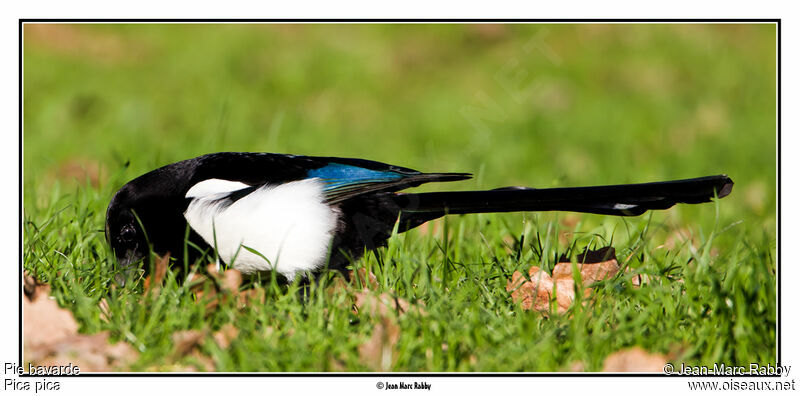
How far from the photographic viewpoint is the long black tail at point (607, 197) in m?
2.29

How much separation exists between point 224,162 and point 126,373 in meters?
0.83

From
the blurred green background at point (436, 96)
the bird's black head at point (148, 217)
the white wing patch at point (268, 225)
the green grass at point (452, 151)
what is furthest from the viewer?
the blurred green background at point (436, 96)

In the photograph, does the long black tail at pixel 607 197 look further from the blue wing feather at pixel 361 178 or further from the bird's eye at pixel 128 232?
the bird's eye at pixel 128 232

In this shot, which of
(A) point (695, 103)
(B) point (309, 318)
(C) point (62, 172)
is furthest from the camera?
(A) point (695, 103)

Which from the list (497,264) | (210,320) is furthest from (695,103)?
(210,320)

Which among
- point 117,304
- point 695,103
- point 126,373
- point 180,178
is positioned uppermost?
point 695,103

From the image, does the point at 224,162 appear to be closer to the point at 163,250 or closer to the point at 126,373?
the point at 163,250

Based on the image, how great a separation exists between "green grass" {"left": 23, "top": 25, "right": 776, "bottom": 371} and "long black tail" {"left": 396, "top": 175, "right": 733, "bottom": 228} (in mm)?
136

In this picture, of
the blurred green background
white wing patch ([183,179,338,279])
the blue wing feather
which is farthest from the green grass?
the blue wing feather

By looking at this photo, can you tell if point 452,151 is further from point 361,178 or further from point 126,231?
point 126,231

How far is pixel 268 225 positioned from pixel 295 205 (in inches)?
4.3

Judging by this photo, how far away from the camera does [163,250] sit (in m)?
2.34

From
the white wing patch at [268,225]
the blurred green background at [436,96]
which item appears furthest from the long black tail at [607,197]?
the blurred green background at [436,96]

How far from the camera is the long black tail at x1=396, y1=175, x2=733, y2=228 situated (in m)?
2.29
